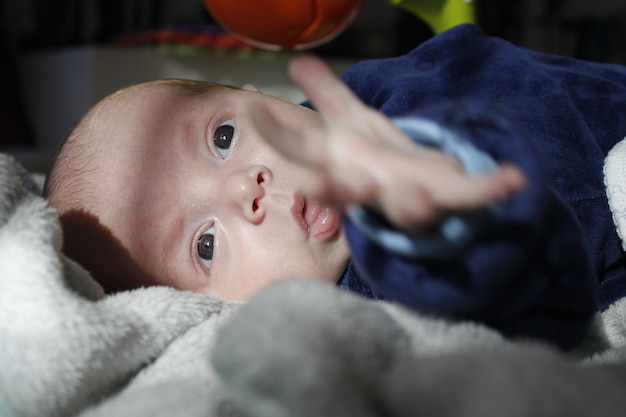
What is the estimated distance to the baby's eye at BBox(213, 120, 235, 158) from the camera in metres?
0.68

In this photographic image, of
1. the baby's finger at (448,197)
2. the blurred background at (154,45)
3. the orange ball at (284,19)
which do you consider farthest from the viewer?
the blurred background at (154,45)

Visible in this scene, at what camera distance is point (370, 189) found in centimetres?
29

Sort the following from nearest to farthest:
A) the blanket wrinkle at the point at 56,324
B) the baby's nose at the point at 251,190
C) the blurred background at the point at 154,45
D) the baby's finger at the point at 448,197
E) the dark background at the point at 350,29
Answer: the baby's finger at the point at 448,197
the blanket wrinkle at the point at 56,324
the baby's nose at the point at 251,190
the blurred background at the point at 154,45
the dark background at the point at 350,29

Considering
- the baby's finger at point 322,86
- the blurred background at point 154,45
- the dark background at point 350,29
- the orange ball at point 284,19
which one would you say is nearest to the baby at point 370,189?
the baby's finger at point 322,86

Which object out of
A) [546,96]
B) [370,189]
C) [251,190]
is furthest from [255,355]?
[546,96]

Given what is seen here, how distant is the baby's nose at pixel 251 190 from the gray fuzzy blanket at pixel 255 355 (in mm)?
119

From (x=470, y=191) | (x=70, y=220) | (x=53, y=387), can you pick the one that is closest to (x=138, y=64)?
(x=70, y=220)

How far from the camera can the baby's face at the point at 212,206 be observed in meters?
0.61

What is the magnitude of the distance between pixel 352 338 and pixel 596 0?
7.94ft

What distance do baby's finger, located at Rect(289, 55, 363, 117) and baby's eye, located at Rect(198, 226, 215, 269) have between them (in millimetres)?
349

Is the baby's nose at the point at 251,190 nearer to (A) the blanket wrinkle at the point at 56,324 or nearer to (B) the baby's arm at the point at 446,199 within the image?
(A) the blanket wrinkle at the point at 56,324

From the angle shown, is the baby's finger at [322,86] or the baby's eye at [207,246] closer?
the baby's finger at [322,86]

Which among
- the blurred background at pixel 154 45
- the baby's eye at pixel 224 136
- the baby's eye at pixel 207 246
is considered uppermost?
the baby's eye at pixel 224 136

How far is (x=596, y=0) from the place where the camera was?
2373mm
